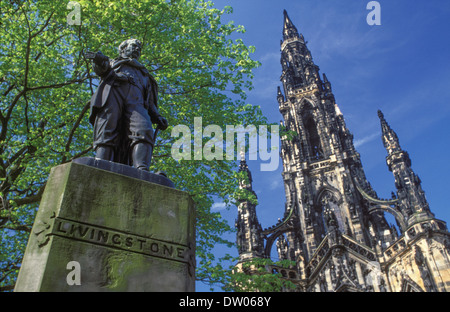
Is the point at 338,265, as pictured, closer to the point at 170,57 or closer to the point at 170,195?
the point at 170,57

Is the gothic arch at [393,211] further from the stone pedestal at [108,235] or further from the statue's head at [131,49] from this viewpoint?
the stone pedestal at [108,235]

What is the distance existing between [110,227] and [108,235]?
0.08 m

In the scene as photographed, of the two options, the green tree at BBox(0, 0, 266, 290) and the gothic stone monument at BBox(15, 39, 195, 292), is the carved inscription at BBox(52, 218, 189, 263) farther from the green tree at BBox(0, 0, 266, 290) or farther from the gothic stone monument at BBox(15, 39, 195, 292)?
the green tree at BBox(0, 0, 266, 290)

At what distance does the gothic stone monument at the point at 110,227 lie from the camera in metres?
3.56

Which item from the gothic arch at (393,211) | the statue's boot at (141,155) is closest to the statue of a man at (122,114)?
the statue's boot at (141,155)

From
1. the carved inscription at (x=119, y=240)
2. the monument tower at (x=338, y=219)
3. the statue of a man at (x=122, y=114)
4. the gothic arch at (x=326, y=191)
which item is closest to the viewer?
the carved inscription at (x=119, y=240)

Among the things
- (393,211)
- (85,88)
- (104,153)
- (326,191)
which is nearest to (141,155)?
(104,153)

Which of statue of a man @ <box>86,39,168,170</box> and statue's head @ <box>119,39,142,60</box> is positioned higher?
statue's head @ <box>119,39,142,60</box>

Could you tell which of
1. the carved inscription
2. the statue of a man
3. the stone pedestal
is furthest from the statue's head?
the carved inscription

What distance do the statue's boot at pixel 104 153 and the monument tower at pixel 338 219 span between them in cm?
2380

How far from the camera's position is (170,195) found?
4.36 m

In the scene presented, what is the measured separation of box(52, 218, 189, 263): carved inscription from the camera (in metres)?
3.70

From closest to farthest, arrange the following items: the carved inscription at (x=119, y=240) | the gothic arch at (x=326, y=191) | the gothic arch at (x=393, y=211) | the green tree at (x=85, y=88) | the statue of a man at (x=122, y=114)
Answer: the carved inscription at (x=119, y=240), the statue of a man at (x=122, y=114), the green tree at (x=85, y=88), the gothic arch at (x=393, y=211), the gothic arch at (x=326, y=191)
